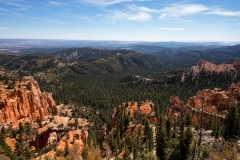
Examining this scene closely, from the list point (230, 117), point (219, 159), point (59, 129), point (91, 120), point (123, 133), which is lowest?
point (91, 120)

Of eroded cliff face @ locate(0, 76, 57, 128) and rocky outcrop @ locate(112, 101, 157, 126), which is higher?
eroded cliff face @ locate(0, 76, 57, 128)

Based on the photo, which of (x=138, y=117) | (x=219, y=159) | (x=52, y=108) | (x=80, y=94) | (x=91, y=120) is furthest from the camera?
(x=80, y=94)

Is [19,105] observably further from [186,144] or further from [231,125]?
[231,125]

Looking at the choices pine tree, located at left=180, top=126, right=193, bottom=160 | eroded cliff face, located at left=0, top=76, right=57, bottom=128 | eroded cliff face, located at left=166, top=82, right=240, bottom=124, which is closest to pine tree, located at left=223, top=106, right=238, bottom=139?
pine tree, located at left=180, top=126, right=193, bottom=160

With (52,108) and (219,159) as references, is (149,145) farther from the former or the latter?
(52,108)

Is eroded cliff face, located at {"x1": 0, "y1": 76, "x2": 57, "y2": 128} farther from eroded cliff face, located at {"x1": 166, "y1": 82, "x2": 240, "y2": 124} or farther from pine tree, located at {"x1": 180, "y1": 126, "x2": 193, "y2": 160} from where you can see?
eroded cliff face, located at {"x1": 166, "y1": 82, "x2": 240, "y2": 124}

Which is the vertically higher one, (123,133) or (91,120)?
(123,133)

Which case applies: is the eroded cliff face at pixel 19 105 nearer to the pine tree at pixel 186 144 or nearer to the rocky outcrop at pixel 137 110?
the rocky outcrop at pixel 137 110

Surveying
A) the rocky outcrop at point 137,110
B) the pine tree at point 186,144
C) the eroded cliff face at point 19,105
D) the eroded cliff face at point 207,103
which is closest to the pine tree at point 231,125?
the pine tree at point 186,144

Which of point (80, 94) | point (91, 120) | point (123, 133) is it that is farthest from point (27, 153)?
point (80, 94)

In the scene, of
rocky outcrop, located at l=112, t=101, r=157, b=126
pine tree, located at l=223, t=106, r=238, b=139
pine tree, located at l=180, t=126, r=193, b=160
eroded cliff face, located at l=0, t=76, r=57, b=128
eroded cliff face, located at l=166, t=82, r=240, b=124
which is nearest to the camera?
pine tree, located at l=180, t=126, r=193, b=160

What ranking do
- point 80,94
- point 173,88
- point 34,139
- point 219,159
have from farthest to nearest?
Answer: point 173,88, point 80,94, point 34,139, point 219,159
